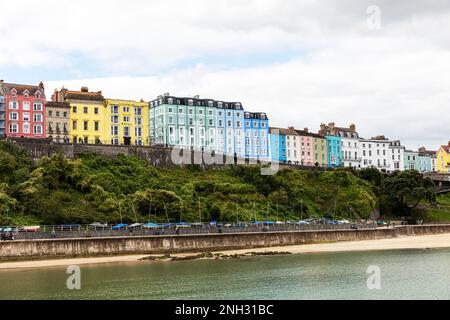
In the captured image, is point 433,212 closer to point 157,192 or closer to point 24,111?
point 157,192

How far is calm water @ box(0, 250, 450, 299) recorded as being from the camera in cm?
3538

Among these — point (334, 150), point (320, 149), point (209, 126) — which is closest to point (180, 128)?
point (209, 126)

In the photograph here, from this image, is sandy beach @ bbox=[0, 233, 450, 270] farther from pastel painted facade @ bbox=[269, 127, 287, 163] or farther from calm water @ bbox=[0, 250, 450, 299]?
pastel painted facade @ bbox=[269, 127, 287, 163]

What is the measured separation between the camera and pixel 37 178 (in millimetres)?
64250

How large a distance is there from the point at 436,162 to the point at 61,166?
104 metres

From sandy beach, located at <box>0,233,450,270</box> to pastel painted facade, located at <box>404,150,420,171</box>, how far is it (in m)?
62.2

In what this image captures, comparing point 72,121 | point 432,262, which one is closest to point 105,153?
point 72,121

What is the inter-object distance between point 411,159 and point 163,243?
96.9m

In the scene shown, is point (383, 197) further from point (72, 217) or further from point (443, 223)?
point (72, 217)

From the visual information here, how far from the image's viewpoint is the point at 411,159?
464ft

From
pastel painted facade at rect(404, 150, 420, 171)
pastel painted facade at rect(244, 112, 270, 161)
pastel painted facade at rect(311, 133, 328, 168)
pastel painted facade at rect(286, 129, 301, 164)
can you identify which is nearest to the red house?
pastel painted facade at rect(244, 112, 270, 161)

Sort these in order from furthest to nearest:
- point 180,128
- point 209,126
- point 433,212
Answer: point 209,126 < point 180,128 < point 433,212
